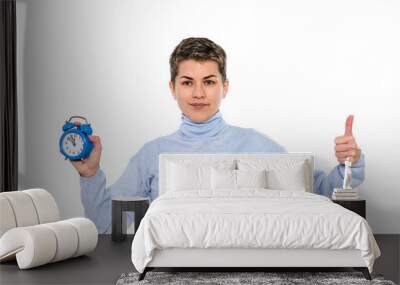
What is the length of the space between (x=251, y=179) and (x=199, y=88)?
1.27 metres

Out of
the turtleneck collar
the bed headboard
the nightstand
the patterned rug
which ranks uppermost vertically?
the turtleneck collar

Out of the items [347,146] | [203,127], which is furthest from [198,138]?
[347,146]

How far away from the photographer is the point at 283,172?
676cm

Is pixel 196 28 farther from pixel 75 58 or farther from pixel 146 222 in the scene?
pixel 146 222

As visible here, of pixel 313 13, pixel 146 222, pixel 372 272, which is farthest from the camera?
pixel 313 13

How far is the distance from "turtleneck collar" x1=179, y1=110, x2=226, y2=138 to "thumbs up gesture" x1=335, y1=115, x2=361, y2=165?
4.12 feet

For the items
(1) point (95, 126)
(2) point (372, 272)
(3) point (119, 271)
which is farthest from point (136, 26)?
(2) point (372, 272)

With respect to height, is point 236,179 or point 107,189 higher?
point 236,179

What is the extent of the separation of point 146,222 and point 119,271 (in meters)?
0.66

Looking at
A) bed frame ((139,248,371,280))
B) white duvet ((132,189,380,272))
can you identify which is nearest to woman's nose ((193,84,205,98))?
white duvet ((132,189,380,272))

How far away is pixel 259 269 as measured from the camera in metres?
5.27

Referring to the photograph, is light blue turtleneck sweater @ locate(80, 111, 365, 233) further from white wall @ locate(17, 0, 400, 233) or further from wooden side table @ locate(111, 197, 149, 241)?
wooden side table @ locate(111, 197, 149, 241)

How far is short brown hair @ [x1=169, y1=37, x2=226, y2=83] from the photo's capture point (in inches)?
287

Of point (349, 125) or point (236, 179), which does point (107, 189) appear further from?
point (349, 125)
